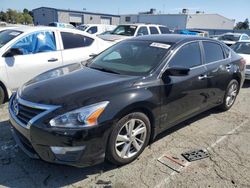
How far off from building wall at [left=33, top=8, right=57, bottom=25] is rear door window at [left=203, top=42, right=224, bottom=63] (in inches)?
1864

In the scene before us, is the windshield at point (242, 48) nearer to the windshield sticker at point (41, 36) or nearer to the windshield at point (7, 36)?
the windshield sticker at point (41, 36)

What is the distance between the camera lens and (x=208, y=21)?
5697cm

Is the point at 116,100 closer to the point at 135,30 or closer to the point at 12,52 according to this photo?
the point at 12,52

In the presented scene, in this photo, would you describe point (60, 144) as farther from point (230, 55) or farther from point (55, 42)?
point (230, 55)

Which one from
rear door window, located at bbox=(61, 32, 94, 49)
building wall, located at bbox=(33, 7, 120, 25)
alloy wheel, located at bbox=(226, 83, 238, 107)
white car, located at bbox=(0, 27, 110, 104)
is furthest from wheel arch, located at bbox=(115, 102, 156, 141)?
building wall, located at bbox=(33, 7, 120, 25)

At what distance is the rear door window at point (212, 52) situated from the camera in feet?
14.7

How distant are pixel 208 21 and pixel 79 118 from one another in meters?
59.9

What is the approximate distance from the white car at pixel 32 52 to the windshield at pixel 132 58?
64.5 inches

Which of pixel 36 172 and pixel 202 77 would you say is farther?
pixel 202 77

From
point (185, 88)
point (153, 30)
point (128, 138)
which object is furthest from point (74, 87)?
point (153, 30)

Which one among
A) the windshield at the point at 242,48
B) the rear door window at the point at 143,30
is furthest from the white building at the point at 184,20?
the windshield at the point at 242,48

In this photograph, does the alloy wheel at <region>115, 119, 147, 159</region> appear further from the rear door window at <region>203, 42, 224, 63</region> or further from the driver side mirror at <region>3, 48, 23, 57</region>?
the driver side mirror at <region>3, 48, 23, 57</region>

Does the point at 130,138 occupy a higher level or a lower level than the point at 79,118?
lower

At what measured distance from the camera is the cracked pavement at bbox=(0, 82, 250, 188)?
2912 mm
